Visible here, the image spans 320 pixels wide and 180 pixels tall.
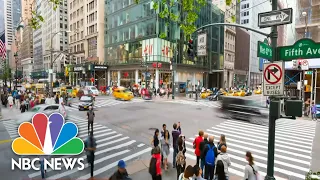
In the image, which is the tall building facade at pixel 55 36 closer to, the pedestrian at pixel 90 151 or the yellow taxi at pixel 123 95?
the yellow taxi at pixel 123 95

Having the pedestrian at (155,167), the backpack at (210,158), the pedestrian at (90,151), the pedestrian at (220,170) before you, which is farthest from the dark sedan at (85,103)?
the pedestrian at (220,170)

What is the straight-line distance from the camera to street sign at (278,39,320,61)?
5512 millimetres

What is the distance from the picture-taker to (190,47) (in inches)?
501

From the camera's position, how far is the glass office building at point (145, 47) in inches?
1809

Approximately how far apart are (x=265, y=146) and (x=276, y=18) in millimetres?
7900

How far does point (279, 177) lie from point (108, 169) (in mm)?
6350

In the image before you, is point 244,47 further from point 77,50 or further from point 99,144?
point 99,144

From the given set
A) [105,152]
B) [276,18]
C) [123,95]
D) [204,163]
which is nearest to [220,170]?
[204,163]

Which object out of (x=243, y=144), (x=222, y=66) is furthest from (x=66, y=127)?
(x=222, y=66)

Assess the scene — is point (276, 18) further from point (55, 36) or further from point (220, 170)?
point (55, 36)

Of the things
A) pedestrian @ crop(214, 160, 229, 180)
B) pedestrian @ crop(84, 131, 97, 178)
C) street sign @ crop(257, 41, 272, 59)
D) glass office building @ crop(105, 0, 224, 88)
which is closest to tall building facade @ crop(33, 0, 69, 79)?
glass office building @ crop(105, 0, 224, 88)

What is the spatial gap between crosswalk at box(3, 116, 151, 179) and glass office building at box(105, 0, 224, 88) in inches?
1083

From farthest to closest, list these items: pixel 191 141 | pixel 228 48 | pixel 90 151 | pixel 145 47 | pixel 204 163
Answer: pixel 228 48 < pixel 145 47 < pixel 191 141 < pixel 90 151 < pixel 204 163

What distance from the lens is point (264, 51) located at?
20.3 ft
